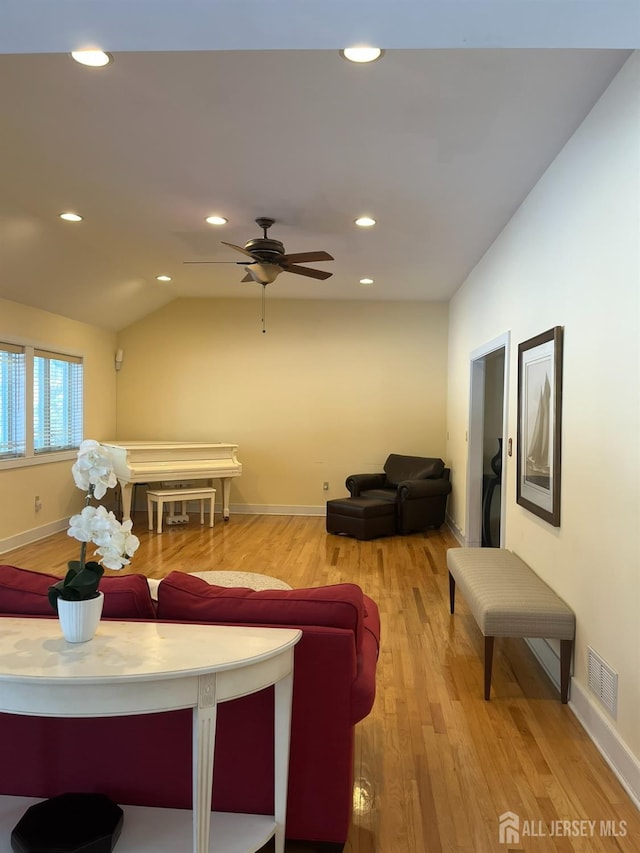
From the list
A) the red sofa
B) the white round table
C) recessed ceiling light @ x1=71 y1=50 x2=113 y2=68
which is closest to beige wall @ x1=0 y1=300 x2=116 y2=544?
the white round table

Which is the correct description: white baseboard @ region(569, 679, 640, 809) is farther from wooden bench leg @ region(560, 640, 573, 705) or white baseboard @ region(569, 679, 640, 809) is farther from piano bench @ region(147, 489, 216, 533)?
piano bench @ region(147, 489, 216, 533)

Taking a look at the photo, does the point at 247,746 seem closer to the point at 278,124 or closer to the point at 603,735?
the point at 603,735

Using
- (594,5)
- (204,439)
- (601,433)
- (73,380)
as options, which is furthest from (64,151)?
(204,439)

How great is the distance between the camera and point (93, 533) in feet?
4.85

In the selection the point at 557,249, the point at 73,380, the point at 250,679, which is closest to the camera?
the point at 250,679

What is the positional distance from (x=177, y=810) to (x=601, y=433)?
2118mm

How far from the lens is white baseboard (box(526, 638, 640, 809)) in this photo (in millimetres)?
2033

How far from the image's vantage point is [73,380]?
6.50m

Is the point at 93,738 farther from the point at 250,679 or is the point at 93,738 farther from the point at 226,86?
the point at 226,86

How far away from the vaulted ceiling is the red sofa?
176 cm

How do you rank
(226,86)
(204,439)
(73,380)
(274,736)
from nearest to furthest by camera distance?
(274,736) < (226,86) < (73,380) < (204,439)

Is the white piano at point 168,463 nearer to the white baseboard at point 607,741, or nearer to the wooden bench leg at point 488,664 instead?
the wooden bench leg at point 488,664

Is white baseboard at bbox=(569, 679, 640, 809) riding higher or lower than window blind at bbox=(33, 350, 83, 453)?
lower

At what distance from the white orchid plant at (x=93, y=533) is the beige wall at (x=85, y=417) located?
14.3 feet
